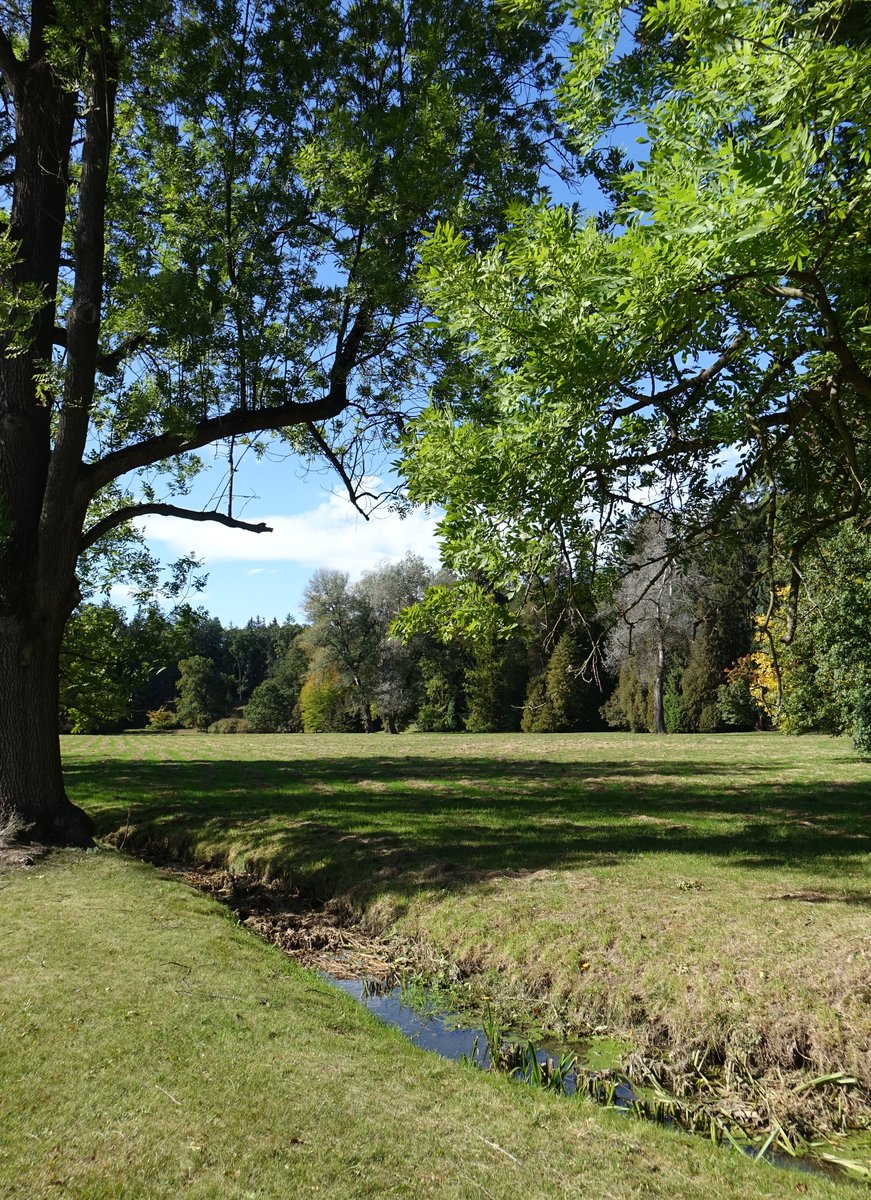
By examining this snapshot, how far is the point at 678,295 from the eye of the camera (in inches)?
192

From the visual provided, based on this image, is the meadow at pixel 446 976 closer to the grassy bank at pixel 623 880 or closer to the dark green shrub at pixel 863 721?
the grassy bank at pixel 623 880

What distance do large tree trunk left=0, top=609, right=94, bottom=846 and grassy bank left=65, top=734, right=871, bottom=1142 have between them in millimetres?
2554

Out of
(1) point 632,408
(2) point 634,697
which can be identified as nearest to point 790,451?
(1) point 632,408

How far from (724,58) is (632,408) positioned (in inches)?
88.8

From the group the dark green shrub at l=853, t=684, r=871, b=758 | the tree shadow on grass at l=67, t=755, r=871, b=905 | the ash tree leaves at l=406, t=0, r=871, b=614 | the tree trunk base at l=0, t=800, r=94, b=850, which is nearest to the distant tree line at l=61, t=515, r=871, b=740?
the dark green shrub at l=853, t=684, r=871, b=758

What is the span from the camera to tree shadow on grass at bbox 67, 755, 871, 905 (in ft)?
32.4

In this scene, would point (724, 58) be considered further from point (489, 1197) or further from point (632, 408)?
point (489, 1197)

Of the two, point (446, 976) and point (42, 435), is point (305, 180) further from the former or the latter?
point (446, 976)

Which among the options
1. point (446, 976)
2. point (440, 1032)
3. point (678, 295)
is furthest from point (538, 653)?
point (678, 295)

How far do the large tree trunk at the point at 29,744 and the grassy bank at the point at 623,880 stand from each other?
2.55 meters

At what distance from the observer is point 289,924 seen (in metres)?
8.89

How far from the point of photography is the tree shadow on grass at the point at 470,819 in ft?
32.4

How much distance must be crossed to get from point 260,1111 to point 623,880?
5.29 m

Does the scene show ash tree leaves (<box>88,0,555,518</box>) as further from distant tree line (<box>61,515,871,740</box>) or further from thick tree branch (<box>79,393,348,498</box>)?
distant tree line (<box>61,515,871,740</box>)
